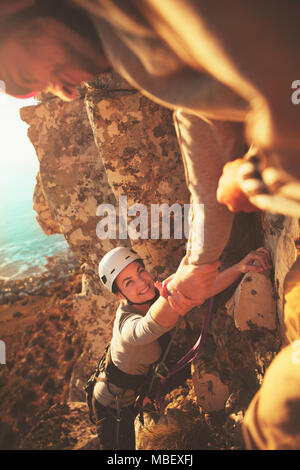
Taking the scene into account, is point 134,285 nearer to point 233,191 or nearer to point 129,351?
point 129,351

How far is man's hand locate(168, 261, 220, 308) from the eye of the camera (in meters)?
1.21

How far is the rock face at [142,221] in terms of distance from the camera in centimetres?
149

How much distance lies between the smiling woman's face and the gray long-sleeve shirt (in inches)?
4.0

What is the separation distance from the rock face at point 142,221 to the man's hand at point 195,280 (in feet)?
1.19

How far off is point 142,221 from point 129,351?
110cm

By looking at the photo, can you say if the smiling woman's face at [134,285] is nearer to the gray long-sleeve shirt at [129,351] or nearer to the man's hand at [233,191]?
the gray long-sleeve shirt at [129,351]

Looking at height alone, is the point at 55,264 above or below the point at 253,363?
below

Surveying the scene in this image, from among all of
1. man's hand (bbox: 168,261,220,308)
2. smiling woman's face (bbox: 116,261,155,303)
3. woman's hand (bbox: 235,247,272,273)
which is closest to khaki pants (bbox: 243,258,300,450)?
man's hand (bbox: 168,261,220,308)

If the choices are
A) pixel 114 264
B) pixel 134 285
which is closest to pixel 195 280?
pixel 134 285
